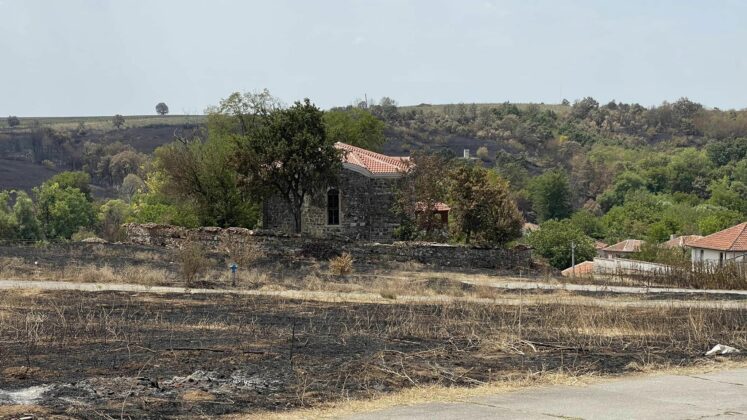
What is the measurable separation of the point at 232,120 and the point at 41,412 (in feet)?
145

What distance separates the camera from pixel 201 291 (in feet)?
82.6

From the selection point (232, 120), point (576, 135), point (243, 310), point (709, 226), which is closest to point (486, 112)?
point (576, 135)

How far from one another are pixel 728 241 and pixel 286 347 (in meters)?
55.6

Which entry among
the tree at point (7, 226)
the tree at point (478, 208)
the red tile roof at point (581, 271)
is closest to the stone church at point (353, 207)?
the tree at point (478, 208)

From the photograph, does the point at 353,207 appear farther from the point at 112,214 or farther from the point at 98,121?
the point at 98,121

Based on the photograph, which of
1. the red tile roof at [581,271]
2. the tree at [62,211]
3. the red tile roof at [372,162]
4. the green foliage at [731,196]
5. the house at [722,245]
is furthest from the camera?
the green foliage at [731,196]

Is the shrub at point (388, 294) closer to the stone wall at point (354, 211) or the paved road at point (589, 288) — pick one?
the paved road at point (589, 288)

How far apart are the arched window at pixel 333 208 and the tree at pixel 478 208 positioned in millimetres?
5648

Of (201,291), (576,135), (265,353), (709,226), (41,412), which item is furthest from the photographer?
(576,135)

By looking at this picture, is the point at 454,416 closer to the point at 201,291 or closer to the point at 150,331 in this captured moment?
the point at 150,331

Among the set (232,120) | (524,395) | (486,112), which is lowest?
(524,395)

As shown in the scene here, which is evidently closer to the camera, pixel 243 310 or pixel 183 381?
pixel 183 381

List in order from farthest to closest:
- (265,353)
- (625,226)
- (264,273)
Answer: (625,226)
(264,273)
(265,353)

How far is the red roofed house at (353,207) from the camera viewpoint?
45488mm
